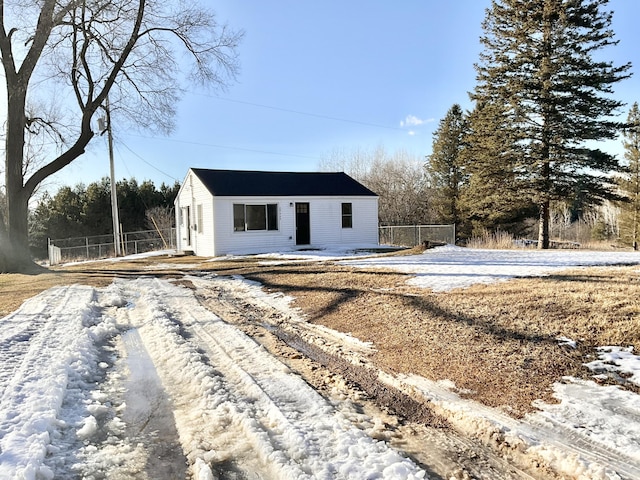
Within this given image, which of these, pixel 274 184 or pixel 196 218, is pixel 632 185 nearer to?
pixel 274 184

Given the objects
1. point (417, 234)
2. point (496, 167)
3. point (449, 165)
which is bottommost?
point (417, 234)

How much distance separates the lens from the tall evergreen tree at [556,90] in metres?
20.2

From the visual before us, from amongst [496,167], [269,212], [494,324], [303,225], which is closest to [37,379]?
[494,324]

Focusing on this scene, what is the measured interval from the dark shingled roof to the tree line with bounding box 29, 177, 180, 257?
1499 centimetres

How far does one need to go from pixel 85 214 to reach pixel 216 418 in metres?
37.2

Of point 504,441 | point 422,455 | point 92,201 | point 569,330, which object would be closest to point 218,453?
point 422,455

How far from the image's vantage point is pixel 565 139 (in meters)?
21.1

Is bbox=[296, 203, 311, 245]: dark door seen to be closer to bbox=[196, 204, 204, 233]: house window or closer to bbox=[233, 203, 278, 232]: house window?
bbox=[233, 203, 278, 232]: house window

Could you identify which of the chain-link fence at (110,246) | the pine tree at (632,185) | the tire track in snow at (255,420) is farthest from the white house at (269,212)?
the pine tree at (632,185)

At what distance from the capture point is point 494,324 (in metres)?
4.84

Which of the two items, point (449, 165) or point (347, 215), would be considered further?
point (449, 165)

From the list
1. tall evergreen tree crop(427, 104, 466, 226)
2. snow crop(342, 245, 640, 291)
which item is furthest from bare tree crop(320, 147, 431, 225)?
snow crop(342, 245, 640, 291)

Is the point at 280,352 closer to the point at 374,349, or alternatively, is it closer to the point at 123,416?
the point at 374,349

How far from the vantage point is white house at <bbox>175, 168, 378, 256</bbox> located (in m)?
18.9
